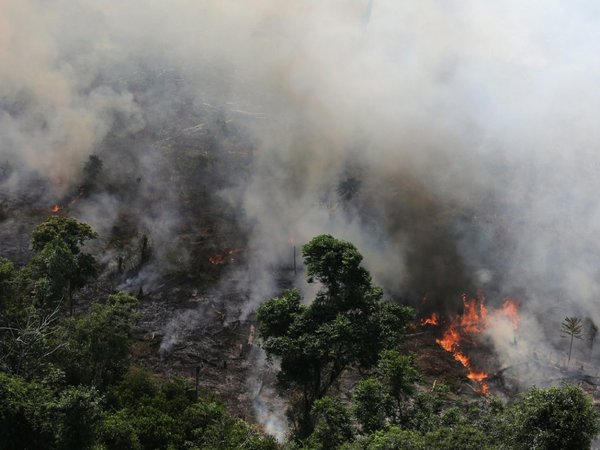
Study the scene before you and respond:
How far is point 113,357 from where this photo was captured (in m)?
34.8

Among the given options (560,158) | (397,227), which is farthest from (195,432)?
(560,158)

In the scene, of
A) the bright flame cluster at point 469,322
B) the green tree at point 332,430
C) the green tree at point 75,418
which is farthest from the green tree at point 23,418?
the bright flame cluster at point 469,322

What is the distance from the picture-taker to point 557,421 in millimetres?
19312

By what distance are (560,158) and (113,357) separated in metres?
67.5

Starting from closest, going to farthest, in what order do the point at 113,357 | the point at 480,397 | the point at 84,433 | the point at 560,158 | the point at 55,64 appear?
the point at 84,433 < the point at 113,357 < the point at 480,397 < the point at 560,158 < the point at 55,64

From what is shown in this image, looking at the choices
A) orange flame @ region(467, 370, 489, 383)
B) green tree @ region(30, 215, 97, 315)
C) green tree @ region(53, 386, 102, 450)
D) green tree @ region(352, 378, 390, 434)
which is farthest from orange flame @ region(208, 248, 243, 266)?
green tree @ region(352, 378, 390, 434)

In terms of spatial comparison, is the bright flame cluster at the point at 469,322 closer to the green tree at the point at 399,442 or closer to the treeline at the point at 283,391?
the treeline at the point at 283,391

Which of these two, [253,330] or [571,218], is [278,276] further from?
[571,218]

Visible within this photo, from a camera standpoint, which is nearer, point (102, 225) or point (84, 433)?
point (84, 433)

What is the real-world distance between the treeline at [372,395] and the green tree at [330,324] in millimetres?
66

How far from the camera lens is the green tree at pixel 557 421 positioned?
62.9 feet

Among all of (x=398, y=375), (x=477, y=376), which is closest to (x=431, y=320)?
(x=477, y=376)

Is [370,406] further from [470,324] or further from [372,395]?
[470,324]

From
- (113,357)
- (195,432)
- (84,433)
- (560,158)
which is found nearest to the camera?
(84,433)
